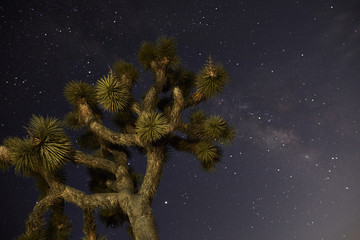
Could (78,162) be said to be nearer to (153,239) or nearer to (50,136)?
(50,136)

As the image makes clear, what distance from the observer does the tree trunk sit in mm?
5172

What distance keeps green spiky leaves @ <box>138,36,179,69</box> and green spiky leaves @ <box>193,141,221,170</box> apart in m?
2.79

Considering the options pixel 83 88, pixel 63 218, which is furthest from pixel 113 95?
pixel 63 218

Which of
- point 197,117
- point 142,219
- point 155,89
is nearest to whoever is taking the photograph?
point 142,219

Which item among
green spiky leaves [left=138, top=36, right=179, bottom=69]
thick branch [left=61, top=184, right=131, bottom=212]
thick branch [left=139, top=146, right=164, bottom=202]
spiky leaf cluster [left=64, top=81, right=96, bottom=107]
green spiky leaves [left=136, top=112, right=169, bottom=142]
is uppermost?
green spiky leaves [left=138, top=36, right=179, bottom=69]

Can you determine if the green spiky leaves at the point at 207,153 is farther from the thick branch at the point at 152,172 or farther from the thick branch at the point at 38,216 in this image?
the thick branch at the point at 38,216

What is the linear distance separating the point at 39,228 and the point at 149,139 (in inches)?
106

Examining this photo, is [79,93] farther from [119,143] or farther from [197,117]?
[197,117]

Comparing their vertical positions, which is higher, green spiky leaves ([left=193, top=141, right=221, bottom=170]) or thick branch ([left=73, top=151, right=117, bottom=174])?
green spiky leaves ([left=193, top=141, right=221, bottom=170])

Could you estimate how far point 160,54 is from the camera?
8.04 metres

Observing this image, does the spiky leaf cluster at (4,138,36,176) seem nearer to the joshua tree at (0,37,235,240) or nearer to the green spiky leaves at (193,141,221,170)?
the joshua tree at (0,37,235,240)

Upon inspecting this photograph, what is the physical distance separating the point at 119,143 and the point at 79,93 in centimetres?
188

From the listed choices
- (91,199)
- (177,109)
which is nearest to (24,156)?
(91,199)

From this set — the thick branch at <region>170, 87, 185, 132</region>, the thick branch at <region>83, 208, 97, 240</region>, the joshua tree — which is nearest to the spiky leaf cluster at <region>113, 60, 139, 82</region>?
the joshua tree
